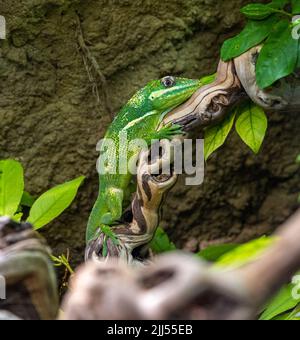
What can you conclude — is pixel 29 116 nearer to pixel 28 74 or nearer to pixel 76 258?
pixel 28 74

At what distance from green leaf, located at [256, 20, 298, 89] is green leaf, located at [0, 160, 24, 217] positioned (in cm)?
68

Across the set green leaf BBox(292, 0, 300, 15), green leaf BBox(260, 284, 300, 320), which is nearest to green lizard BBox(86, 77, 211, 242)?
green leaf BBox(292, 0, 300, 15)

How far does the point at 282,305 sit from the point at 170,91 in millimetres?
812

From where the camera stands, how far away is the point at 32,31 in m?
2.42

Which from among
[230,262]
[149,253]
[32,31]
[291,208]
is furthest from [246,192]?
[230,262]

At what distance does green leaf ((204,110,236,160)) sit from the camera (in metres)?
1.90

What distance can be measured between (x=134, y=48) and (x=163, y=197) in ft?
2.99

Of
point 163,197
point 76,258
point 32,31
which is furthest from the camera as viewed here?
point 76,258

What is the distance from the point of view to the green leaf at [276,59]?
1741mm

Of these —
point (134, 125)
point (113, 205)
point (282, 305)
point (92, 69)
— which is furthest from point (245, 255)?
point (92, 69)

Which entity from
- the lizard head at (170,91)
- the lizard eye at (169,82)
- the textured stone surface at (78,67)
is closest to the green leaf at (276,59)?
the lizard head at (170,91)

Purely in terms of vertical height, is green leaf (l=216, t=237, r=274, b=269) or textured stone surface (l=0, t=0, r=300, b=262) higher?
textured stone surface (l=0, t=0, r=300, b=262)

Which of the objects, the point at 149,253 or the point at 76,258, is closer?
the point at 149,253

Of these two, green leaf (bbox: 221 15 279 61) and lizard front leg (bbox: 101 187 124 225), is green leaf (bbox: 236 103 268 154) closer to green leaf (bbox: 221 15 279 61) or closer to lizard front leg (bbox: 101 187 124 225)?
green leaf (bbox: 221 15 279 61)
